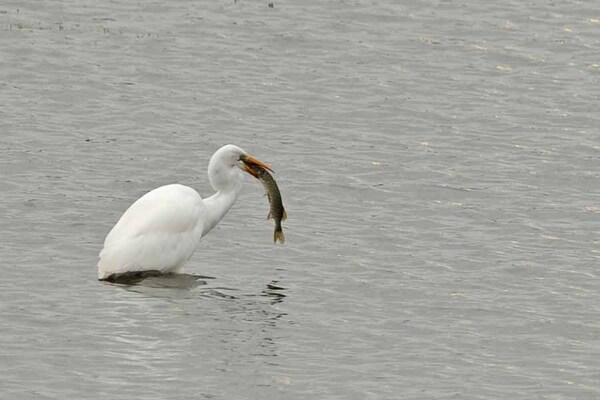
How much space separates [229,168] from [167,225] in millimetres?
1512

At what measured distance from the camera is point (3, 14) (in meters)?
33.1

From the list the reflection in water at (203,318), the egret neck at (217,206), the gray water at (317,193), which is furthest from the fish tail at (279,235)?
the reflection in water at (203,318)

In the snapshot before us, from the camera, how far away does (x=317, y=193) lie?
24422 mm

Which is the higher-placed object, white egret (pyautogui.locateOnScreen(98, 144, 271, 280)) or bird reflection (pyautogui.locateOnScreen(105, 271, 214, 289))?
white egret (pyautogui.locateOnScreen(98, 144, 271, 280))

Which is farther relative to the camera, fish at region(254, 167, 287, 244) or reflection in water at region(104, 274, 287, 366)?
fish at region(254, 167, 287, 244)

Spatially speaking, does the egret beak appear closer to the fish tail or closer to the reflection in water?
the fish tail

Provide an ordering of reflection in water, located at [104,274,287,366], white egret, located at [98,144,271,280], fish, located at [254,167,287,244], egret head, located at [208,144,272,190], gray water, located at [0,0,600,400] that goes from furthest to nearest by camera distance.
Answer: egret head, located at [208,144,272,190] → fish, located at [254,167,287,244] → white egret, located at [98,144,271,280] → reflection in water, located at [104,274,287,366] → gray water, located at [0,0,600,400]

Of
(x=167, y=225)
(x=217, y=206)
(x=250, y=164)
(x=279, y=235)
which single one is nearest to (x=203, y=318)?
(x=167, y=225)

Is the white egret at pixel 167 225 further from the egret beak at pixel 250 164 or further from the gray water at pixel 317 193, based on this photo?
the gray water at pixel 317 193

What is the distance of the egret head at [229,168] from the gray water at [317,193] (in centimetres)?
95

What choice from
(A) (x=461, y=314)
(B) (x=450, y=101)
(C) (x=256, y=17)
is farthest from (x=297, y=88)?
(A) (x=461, y=314)

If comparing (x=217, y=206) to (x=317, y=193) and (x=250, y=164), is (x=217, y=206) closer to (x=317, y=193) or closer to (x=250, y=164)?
(x=250, y=164)

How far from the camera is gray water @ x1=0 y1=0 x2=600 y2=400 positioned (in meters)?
17.2

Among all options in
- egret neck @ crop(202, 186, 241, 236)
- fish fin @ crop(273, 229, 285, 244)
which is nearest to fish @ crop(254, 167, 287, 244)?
fish fin @ crop(273, 229, 285, 244)
